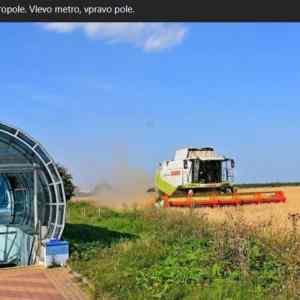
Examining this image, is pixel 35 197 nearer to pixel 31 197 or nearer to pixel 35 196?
pixel 35 196

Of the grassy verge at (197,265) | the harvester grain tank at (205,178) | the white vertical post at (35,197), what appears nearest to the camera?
the grassy verge at (197,265)

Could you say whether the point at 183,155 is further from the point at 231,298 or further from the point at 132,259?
the point at 231,298

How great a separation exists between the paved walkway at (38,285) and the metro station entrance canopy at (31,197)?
2007mm

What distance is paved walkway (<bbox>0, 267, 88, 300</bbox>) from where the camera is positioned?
36.6ft

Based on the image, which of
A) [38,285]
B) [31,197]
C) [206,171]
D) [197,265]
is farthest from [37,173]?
[206,171]

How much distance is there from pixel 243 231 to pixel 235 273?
3386mm

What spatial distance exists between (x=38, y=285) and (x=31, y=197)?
20.5ft

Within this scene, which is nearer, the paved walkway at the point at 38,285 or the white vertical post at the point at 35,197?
the paved walkway at the point at 38,285

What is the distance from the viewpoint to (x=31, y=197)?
18.2 meters

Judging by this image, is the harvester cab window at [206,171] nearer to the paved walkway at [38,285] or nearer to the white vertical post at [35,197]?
the white vertical post at [35,197]

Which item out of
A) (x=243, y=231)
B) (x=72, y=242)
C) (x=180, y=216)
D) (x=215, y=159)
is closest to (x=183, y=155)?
(x=215, y=159)

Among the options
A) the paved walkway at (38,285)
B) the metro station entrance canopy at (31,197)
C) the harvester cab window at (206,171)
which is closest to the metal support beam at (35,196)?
the metro station entrance canopy at (31,197)

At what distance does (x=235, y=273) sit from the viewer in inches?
429

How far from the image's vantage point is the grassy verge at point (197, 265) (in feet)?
32.8
